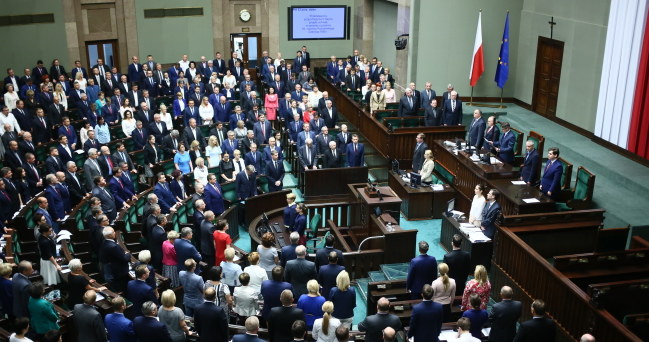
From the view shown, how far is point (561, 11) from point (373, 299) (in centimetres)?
1022

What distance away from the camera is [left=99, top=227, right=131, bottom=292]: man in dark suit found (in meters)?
8.22

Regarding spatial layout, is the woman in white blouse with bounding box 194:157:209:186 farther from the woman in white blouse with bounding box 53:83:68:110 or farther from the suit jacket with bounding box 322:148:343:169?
the woman in white blouse with bounding box 53:83:68:110

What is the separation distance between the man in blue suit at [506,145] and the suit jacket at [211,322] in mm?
7169

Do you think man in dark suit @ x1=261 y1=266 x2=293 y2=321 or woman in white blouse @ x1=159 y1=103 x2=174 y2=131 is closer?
man in dark suit @ x1=261 y1=266 x2=293 y2=321

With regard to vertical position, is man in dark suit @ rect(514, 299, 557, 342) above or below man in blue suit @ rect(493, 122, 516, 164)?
below

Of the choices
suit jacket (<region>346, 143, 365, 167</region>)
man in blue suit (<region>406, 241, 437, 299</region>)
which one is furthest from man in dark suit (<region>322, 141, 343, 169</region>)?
man in blue suit (<region>406, 241, 437, 299</region>)

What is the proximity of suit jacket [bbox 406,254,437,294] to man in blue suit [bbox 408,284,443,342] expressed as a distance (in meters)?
→ 1.28

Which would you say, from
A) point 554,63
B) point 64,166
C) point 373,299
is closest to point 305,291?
point 373,299

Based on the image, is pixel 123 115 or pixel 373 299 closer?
pixel 373 299

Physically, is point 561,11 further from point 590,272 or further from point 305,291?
point 305,291

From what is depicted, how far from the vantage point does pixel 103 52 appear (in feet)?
66.5

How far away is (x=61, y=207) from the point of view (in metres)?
10.5

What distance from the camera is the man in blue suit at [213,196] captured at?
35.5 ft

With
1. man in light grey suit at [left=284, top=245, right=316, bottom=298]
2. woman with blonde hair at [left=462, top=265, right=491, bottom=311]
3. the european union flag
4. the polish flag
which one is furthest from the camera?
the polish flag
